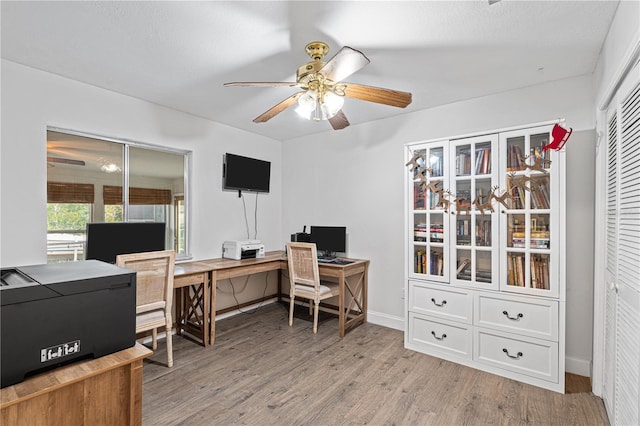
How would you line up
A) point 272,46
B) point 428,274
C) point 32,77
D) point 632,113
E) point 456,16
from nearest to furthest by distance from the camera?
point 632,113, point 456,16, point 272,46, point 32,77, point 428,274

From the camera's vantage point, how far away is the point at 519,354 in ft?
8.23

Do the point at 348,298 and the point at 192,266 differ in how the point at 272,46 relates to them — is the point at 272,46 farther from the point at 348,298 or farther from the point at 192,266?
the point at 348,298

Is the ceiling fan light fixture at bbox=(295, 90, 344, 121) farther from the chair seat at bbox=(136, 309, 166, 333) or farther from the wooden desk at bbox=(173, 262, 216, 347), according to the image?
the chair seat at bbox=(136, 309, 166, 333)

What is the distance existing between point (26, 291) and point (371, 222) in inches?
130

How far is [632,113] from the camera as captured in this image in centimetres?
160

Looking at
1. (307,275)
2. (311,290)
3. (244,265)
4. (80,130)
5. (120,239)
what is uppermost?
(80,130)

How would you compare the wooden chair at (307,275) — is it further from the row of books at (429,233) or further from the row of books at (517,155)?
the row of books at (517,155)

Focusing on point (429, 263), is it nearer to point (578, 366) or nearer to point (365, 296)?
point (365, 296)

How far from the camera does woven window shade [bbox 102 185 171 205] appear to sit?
305cm

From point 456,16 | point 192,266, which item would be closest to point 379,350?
point 192,266

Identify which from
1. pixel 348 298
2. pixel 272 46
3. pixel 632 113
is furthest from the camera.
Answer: pixel 348 298

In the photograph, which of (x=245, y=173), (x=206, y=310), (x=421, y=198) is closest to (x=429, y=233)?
(x=421, y=198)

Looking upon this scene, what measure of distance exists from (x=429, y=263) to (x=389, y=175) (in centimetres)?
119

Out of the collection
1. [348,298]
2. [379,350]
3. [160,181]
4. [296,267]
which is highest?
[160,181]
